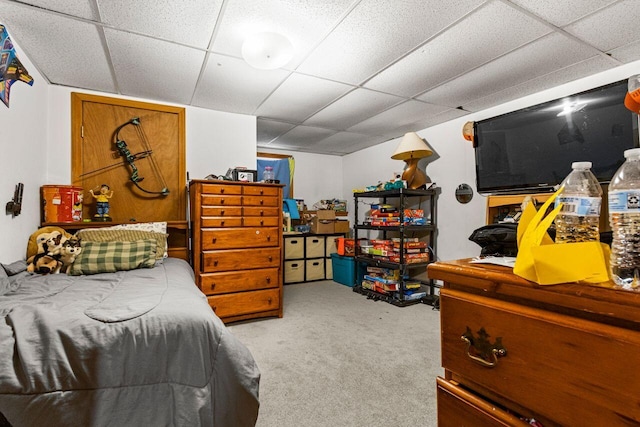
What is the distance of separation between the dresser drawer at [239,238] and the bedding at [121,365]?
4.30 feet

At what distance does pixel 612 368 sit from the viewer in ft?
1.39

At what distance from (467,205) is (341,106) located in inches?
69.6

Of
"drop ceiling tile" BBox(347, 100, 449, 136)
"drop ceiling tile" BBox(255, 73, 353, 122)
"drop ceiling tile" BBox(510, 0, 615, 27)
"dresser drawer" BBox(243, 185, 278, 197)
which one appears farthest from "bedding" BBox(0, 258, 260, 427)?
"drop ceiling tile" BBox(347, 100, 449, 136)

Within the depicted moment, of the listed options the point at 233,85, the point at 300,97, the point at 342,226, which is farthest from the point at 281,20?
the point at 342,226

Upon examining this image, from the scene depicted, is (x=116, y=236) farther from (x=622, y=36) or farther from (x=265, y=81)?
(x=622, y=36)

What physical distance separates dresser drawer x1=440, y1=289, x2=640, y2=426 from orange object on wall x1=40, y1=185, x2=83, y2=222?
3035mm

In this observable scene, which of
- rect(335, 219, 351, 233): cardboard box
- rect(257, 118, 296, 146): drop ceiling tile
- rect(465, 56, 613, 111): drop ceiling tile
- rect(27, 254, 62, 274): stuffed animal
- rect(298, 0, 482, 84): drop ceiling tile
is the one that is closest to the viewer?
rect(298, 0, 482, 84): drop ceiling tile

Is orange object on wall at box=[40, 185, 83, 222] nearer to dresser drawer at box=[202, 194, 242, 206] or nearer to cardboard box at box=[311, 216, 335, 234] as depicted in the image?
dresser drawer at box=[202, 194, 242, 206]

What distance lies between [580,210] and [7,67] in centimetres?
284

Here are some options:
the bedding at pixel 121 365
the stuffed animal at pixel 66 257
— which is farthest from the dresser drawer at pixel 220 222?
the bedding at pixel 121 365

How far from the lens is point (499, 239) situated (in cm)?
73

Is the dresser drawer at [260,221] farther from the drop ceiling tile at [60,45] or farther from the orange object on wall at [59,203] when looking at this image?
the drop ceiling tile at [60,45]

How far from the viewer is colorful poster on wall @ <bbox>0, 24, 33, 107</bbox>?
5.79 feet

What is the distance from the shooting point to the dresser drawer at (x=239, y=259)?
8.80ft
